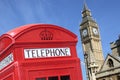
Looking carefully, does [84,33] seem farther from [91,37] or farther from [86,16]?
[86,16]

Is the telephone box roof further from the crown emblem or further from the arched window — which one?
the arched window

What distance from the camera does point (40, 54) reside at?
6.16 m

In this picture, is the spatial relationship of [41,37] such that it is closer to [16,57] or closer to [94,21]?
[16,57]

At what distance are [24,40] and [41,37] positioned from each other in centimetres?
41

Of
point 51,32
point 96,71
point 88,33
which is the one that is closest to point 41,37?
point 51,32

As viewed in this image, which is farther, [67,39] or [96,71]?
[96,71]

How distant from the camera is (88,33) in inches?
4013

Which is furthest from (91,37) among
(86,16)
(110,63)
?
(110,63)

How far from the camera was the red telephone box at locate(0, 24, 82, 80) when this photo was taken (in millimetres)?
6062

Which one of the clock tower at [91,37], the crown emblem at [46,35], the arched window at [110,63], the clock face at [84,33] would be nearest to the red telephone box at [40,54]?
the crown emblem at [46,35]

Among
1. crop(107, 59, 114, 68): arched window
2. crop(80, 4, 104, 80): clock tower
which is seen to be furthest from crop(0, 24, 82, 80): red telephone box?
crop(80, 4, 104, 80): clock tower

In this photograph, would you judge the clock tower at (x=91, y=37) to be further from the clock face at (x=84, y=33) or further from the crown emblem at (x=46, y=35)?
the crown emblem at (x=46, y=35)

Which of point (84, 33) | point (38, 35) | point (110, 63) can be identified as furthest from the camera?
point (84, 33)

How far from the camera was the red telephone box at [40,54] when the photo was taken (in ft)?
19.9
